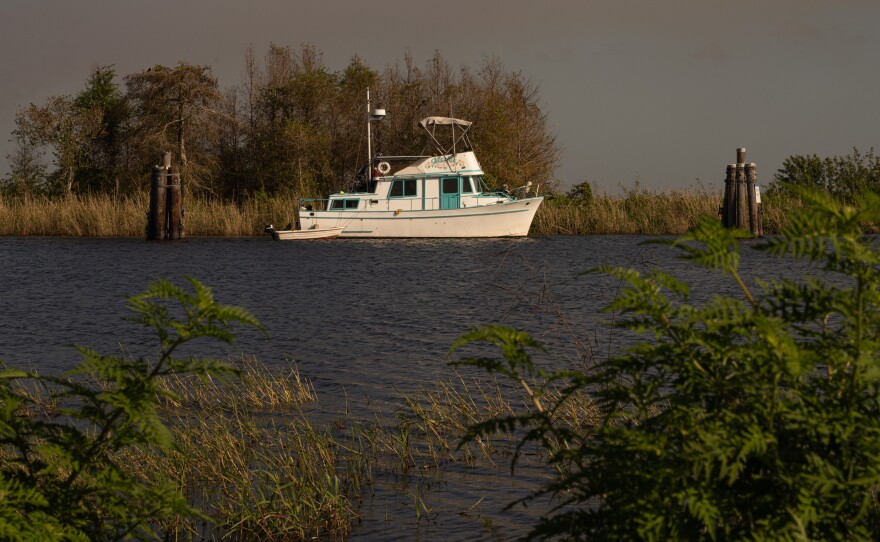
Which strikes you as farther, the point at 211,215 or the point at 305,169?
the point at 305,169

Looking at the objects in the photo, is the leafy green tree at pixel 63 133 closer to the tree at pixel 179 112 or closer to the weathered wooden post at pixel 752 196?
the tree at pixel 179 112

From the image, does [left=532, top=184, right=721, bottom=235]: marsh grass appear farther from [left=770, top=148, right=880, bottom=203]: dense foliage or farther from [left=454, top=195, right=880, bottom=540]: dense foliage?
[left=454, top=195, right=880, bottom=540]: dense foliage

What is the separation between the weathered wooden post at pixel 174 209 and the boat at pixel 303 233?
3215 millimetres

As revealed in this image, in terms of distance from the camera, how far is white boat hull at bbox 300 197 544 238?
38.9 meters

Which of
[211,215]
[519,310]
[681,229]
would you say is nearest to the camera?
[519,310]

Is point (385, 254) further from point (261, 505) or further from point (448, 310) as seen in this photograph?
point (261, 505)

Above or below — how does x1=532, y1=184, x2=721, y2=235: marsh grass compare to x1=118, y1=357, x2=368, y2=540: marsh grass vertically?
above

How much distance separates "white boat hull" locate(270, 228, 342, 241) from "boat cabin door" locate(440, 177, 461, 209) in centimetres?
439

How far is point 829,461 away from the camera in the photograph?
2.89 m

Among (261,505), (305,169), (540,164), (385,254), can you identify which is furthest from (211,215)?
(261,505)

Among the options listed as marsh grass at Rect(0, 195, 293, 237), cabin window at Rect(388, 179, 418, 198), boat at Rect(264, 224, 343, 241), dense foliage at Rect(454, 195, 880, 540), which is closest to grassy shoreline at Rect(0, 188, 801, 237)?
marsh grass at Rect(0, 195, 293, 237)

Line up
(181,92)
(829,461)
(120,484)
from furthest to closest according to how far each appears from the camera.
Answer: (181,92) < (120,484) < (829,461)

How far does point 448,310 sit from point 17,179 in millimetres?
34648

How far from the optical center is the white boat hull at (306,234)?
39.9m
